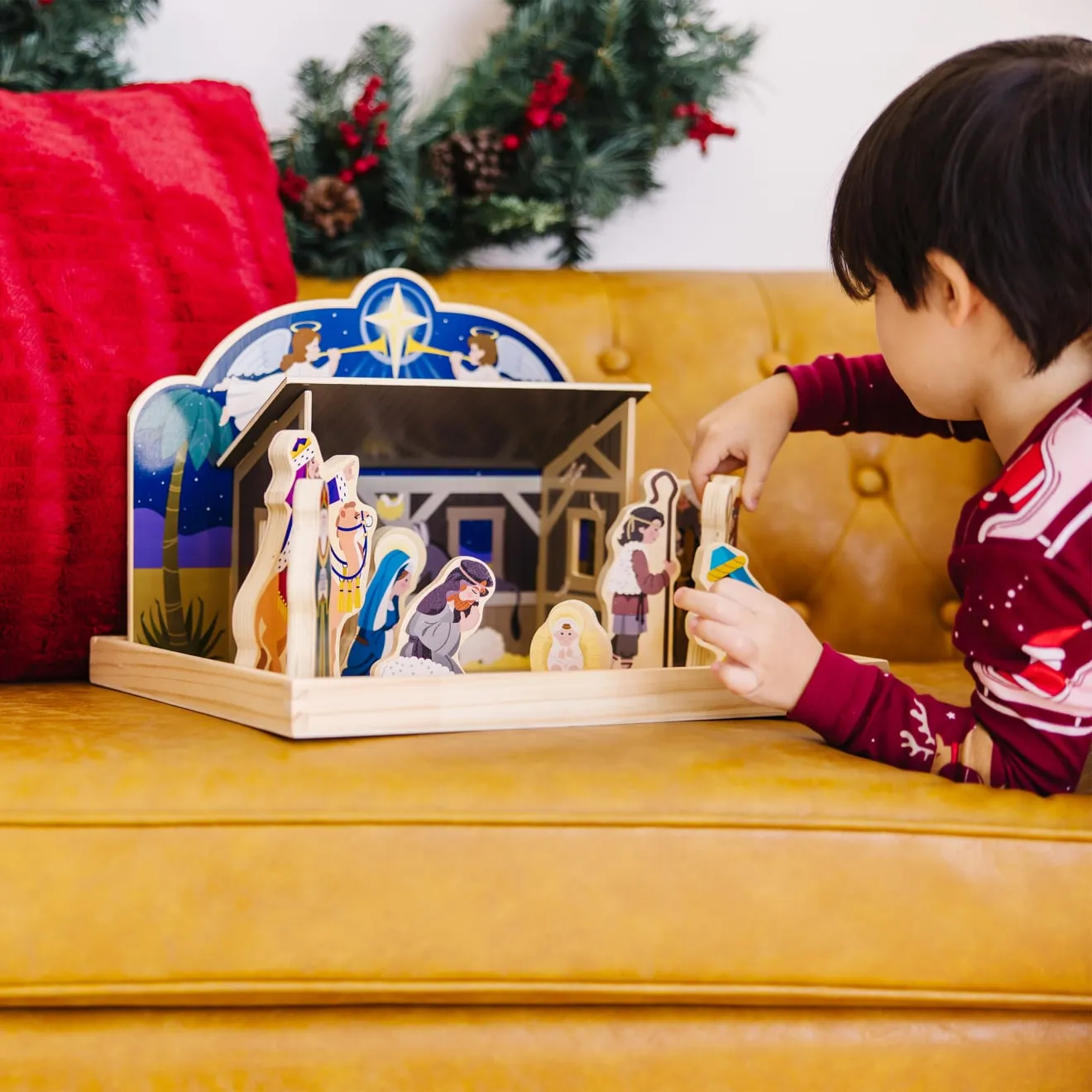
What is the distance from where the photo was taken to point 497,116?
140cm

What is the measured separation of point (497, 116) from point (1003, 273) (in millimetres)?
808

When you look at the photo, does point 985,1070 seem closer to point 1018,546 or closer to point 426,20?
point 1018,546

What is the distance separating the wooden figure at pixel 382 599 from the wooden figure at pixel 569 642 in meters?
0.11

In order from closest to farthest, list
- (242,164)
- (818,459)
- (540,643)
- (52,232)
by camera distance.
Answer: (540,643) → (52,232) → (242,164) → (818,459)

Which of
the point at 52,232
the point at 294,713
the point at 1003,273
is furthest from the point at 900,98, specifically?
the point at 52,232

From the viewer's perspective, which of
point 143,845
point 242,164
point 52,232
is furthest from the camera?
point 242,164

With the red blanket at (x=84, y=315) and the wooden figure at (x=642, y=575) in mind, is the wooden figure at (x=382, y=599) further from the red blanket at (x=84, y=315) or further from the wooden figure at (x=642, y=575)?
the red blanket at (x=84, y=315)

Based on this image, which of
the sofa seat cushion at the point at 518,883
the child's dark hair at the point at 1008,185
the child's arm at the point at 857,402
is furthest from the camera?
the child's arm at the point at 857,402

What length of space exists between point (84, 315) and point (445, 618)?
44 cm

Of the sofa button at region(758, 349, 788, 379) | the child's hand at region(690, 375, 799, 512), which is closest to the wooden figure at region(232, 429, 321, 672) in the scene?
the child's hand at region(690, 375, 799, 512)

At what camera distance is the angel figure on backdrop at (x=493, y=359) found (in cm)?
115

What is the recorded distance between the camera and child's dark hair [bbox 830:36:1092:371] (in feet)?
2.46

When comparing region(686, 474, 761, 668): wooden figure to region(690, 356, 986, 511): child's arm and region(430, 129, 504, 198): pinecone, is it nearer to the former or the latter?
region(690, 356, 986, 511): child's arm

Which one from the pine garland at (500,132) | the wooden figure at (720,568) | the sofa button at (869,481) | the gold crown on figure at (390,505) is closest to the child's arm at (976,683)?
the wooden figure at (720,568)
